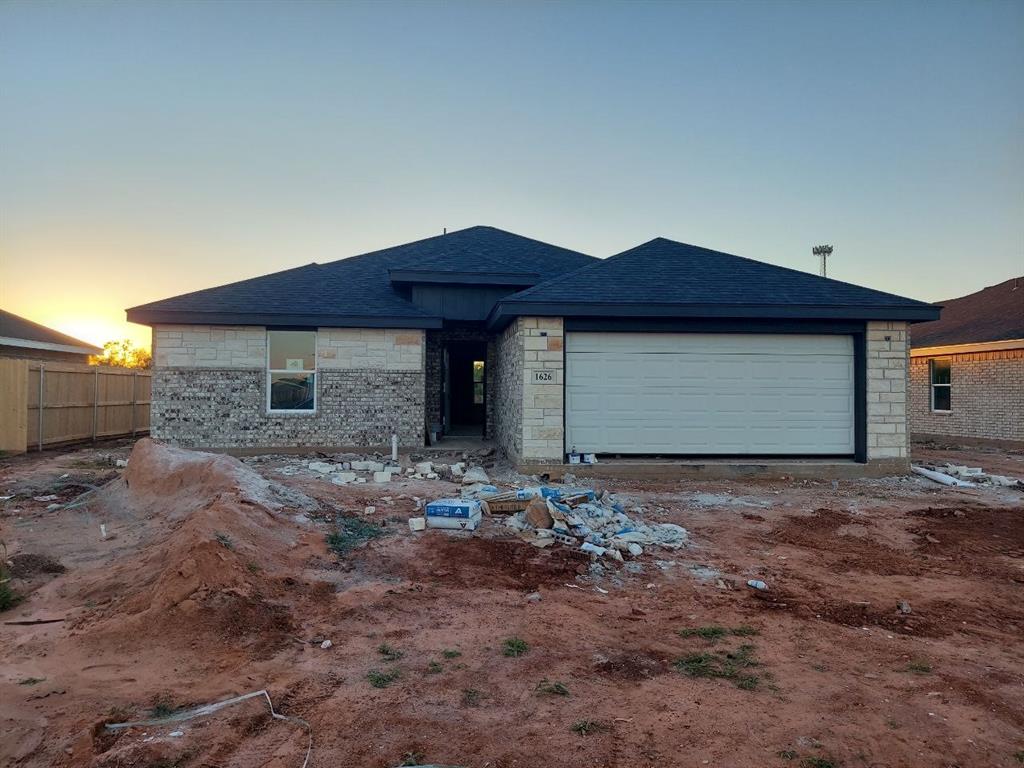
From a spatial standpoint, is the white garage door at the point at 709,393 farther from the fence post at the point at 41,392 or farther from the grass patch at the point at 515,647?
the fence post at the point at 41,392

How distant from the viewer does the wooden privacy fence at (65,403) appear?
13930 mm

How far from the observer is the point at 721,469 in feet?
37.4

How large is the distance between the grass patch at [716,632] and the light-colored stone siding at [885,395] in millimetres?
9201

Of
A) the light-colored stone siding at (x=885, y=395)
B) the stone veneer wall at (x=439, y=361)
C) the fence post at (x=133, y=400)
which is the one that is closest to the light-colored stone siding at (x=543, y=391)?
the stone veneer wall at (x=439, y=361)

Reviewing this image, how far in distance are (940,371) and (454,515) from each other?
19703 mm

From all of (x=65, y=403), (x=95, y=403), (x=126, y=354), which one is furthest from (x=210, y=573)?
(x=126, y=354)

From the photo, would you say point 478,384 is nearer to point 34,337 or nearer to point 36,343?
point 36,343

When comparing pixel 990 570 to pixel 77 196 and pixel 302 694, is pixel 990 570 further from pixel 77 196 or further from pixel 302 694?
pixel 77 196

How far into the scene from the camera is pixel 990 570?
19.9 feet

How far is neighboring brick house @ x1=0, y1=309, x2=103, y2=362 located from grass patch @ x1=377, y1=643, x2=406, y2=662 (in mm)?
23517

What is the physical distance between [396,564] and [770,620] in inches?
141

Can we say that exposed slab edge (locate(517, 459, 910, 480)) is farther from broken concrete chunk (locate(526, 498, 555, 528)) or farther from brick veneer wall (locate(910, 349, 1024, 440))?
brick veneer wall (locate(910, 349, 1024, 440))

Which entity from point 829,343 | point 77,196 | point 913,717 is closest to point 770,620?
point 913,717

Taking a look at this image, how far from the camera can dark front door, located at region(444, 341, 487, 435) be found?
17.6 meters
